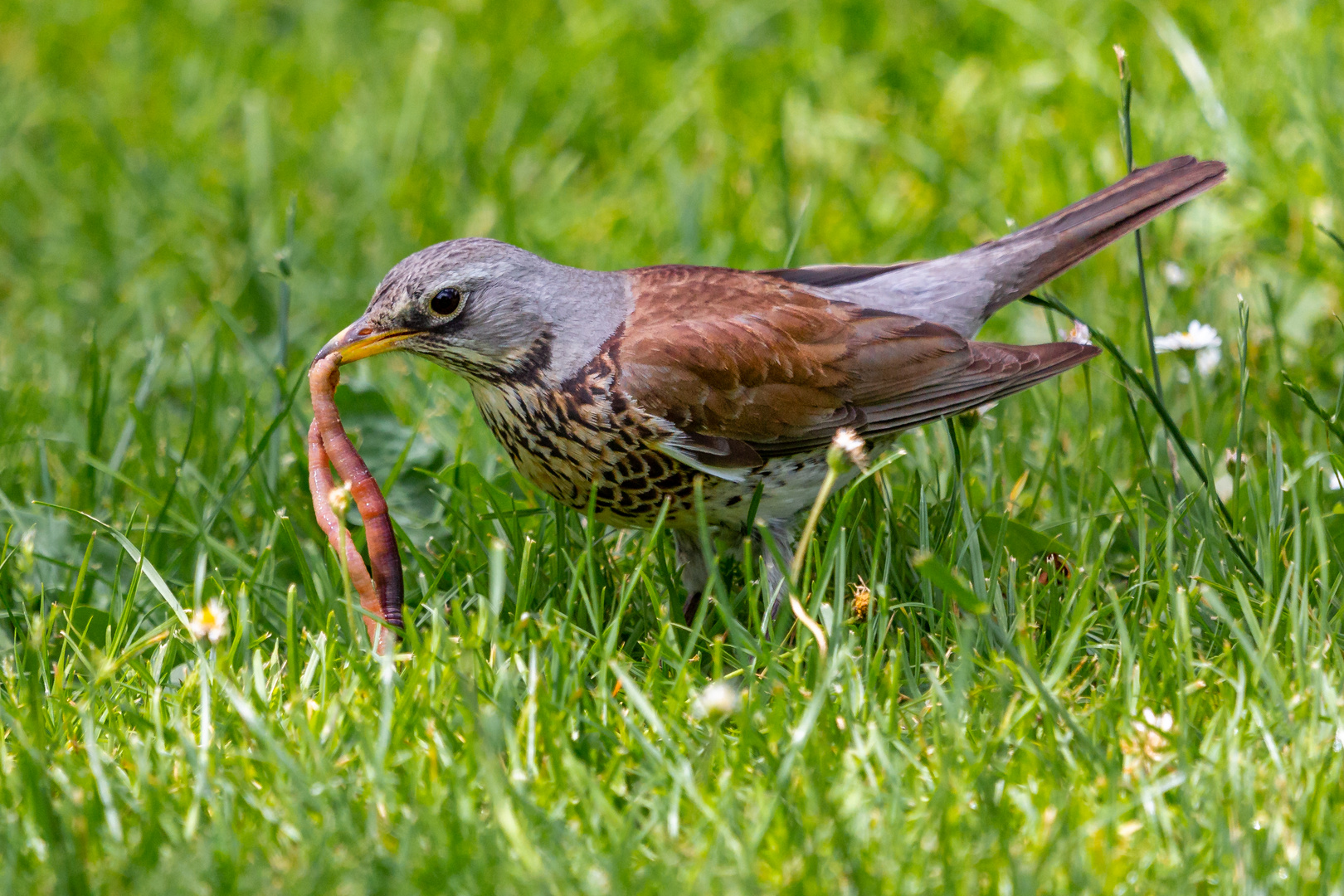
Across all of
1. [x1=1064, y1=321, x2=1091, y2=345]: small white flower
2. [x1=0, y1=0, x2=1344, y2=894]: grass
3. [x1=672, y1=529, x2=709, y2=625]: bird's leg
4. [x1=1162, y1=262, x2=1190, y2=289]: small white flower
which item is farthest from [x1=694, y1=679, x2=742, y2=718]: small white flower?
[x1=1162, y1=262, x2=1190, y2=289]: small white flower

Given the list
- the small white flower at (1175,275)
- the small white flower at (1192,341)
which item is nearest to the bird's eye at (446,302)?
the small white flower at (1192,341)

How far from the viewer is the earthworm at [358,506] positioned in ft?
12.2

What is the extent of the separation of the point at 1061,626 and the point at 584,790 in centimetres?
130

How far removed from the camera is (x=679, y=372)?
A: 398 cm

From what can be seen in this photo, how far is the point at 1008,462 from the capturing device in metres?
4.65

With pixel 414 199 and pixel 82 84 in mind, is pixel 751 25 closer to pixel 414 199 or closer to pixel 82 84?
pixel 414 199

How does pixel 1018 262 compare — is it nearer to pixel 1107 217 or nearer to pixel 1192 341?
pixel 1107 217

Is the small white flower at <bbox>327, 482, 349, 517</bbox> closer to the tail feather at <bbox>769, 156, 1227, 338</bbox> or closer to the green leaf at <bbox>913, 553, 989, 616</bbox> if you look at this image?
the green leaf at <bbox>913, 553, 989, 616</bbox>

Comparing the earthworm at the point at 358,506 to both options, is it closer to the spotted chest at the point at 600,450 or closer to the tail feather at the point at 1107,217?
the spotted chest at the point at 600,450

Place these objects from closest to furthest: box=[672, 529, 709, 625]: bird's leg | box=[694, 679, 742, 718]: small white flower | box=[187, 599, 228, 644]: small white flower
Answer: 1. box=[694, 679, 742, 718]: small white flower
2. box=[187, 599, 228, 644]: small white flower
3. box=[672, 529, 709, 625]: bird's leg

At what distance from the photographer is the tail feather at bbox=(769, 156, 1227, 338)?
4551mm

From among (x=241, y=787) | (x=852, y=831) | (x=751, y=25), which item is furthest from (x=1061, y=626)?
(x=751, y=25)

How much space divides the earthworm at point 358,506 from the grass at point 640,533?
4.8 inches

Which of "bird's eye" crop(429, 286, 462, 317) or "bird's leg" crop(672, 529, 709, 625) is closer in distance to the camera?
"bird's eye" crop(429, 286, 462, 317)
